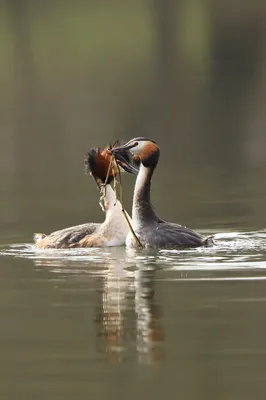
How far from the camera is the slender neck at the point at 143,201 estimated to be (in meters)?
16.7

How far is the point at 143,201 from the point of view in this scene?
663 inches

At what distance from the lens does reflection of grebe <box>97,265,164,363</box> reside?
11.2 metres

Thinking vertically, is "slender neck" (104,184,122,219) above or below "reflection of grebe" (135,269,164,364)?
above

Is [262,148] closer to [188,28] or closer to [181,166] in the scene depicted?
[181,166]

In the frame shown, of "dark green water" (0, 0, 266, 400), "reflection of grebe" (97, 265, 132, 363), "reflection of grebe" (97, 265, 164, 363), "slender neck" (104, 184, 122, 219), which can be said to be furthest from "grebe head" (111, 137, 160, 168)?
"reflection of grebe" (97, 265, 164, 363)

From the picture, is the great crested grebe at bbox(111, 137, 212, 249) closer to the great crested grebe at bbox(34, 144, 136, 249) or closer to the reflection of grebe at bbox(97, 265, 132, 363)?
the great crested grebe at bbox(34, 144, 136, 249)

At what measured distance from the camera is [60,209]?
21.0 m

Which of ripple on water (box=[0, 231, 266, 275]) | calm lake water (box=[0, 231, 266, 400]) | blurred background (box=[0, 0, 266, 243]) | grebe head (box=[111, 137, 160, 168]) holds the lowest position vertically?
calm lake water (box=[0, 231, 266, 400])

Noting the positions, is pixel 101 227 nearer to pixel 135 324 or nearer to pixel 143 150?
pixel 143 150

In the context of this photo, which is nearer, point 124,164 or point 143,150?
point 143,150

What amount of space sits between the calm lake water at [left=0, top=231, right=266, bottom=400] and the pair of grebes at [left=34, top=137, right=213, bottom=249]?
0.26m

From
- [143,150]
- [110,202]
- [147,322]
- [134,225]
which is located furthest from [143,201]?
[147,322]

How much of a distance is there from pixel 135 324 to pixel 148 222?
15.0ft

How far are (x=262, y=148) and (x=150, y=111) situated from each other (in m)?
12.4
